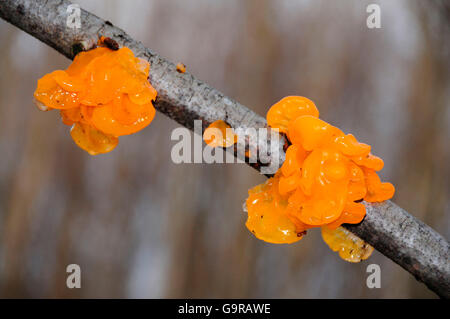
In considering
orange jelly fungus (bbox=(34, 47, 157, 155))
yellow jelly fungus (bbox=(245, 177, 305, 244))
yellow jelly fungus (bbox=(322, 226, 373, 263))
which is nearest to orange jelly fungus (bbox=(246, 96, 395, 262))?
yellow jelly fungus (bbox=(245, 177, 305, 244))

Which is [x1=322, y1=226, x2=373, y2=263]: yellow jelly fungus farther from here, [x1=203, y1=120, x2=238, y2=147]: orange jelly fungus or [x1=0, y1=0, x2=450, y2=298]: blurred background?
[x1=0, y1=0, x2=450, y2=298]: blurred background

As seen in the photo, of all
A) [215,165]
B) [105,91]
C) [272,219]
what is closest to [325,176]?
[272,219]

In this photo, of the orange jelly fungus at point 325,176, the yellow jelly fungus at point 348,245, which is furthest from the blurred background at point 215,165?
the orange jelly fungus at point 325,176

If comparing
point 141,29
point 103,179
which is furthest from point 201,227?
point 141,29

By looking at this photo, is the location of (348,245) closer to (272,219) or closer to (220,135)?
(272,219)
